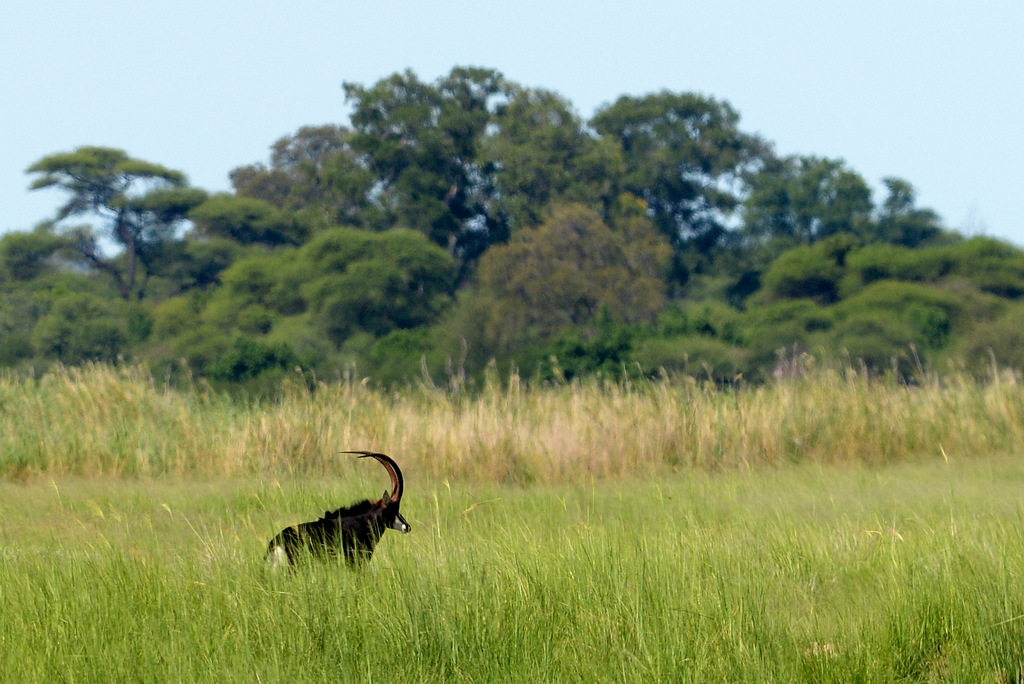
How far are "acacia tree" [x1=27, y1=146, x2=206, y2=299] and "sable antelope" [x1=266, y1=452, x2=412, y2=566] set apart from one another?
3799cm

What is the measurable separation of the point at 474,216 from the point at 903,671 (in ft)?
115

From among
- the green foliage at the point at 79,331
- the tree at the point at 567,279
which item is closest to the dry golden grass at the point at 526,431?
the tree at the point at 567,279

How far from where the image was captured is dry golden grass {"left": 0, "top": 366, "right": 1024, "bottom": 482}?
8.12m

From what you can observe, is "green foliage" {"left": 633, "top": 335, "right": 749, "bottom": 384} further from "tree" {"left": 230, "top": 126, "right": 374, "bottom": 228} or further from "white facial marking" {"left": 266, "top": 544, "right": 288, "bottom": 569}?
"white facial marking" {"left": 266, "top": 544, "right": 288, "bottom": 569}

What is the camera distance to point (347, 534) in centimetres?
379

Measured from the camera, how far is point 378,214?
36.9 meters

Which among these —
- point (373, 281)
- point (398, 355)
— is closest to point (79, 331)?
point (373, 281)

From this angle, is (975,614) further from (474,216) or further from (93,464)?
(474,216)

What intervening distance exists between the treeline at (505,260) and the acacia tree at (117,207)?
0.26 feet

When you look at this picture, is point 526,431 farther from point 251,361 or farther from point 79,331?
point 79,331

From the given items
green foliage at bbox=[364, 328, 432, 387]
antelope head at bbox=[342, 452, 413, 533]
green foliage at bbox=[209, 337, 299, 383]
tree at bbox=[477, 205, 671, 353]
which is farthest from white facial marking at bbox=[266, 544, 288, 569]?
tree at bbox=[477, 205, 671, 353]

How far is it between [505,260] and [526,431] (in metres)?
23.5

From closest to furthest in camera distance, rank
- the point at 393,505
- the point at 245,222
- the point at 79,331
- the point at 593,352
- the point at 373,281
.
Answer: the point at 393,505
the point at 593,352
the point at 79,331
the point at 373,281
the point at 245,222

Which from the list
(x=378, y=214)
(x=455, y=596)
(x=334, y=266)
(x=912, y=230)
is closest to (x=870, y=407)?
(x=455, y=596)
